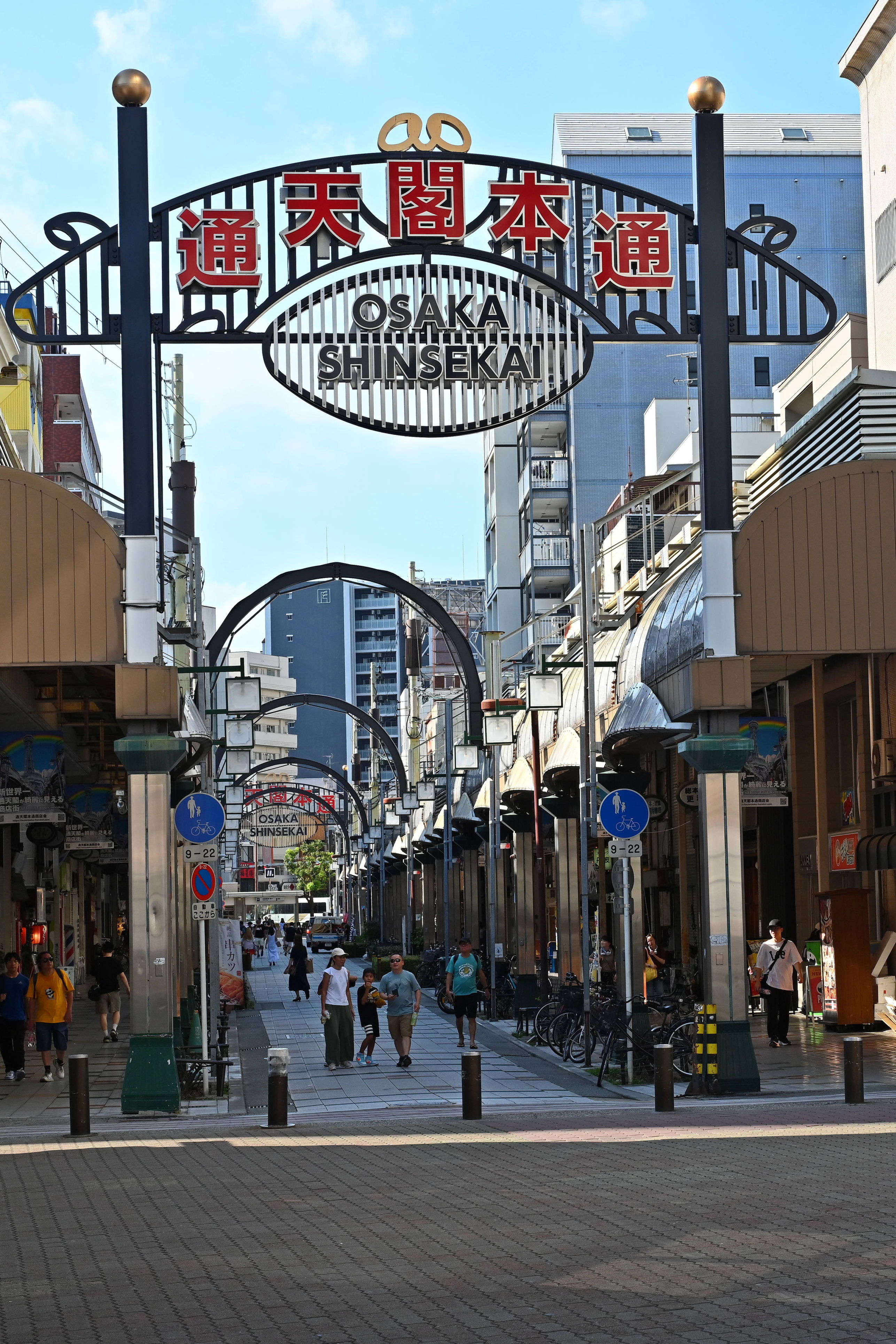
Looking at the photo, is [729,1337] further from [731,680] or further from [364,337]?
[364,337]

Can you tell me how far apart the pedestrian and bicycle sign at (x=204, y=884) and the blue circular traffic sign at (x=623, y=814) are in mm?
5447

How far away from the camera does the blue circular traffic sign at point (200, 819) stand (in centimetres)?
2089

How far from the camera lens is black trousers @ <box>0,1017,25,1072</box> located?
24.0 meters

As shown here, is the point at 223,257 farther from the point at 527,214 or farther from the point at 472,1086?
the point at 472,1086

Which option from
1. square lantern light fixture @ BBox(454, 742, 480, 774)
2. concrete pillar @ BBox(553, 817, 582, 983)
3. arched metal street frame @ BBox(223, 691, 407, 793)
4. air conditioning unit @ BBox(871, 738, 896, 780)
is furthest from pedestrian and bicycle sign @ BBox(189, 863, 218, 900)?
arched metal street frame @ BBox(223, 691, 407, 793)

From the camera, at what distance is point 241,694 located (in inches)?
1014

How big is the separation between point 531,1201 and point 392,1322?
3.65 metres

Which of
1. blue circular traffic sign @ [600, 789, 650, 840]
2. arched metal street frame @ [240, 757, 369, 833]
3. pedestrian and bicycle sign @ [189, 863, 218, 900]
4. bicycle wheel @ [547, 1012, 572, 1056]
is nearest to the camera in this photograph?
blue circular traffic sign @ [600, 789, 650, 840]

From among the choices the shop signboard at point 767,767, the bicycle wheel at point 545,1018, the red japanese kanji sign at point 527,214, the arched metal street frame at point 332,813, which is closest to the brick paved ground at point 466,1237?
the red japanese kanji sign at point 527,214

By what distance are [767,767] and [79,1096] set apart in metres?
16.3

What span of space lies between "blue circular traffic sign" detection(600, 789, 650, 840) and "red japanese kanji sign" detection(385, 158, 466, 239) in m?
6.52

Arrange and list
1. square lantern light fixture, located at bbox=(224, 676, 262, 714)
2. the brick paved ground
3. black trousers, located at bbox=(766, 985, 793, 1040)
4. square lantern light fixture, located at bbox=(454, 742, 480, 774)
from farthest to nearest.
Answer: square lantern light fixture, located at bbox=(454, 742, 480, 774) → square lantern light fixture, located at bbox=(224, 676, 262, 714) → black trousers, located at bbox=(766, 985, 793, 1040) → the brick paved ground

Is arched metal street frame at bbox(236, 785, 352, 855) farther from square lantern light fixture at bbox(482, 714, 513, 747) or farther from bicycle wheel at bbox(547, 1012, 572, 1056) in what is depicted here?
bicycle wheel at bbox(547, 1012, 572, 1056)

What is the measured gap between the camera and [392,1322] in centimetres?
820
